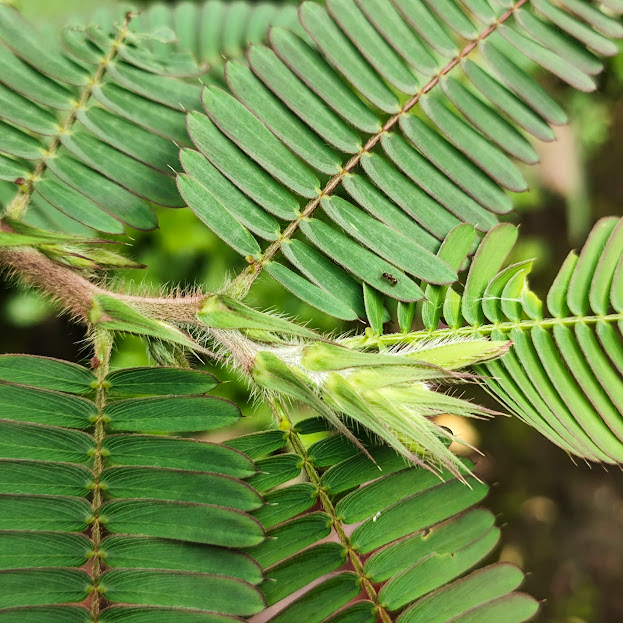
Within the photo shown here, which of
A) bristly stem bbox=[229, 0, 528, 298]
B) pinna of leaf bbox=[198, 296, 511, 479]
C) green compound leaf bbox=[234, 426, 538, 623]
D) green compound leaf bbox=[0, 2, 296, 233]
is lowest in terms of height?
green compound leaf bbox=[234, 426, 538, 623]

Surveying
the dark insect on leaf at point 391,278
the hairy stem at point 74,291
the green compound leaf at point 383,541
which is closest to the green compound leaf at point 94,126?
the hairy stem at point 74,291

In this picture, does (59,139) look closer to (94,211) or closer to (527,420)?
(94,211)

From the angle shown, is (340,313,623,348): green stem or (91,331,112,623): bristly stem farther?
(340,313,623,348): green stem

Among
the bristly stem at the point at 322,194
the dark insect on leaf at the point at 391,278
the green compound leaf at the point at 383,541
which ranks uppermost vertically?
the bristly stem at the point at 322,194

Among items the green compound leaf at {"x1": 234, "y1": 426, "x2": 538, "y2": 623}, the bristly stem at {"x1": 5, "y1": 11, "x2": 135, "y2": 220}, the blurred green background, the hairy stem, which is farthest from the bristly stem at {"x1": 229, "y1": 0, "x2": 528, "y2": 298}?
the blurred green background

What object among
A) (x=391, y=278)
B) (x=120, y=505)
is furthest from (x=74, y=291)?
(x=391, y=278)

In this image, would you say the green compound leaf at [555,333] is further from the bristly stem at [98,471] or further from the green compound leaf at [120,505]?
the bristly stem at [98,471]

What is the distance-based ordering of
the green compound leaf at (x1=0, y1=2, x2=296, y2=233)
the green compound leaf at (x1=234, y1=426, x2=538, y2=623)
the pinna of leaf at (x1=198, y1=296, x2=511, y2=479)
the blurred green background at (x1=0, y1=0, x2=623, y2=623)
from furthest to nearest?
the blurred green background at (x1=0, y1=0, x2=623, y2=623) < the green compound leaf at (x1=0, y1=2, x2=296, y2=233) < the green compound leaf at (x1=234, y1=426, x2=538, y2=623) < the pinna of leaf at (x1=198, y1=296, x2=511, y2=479)

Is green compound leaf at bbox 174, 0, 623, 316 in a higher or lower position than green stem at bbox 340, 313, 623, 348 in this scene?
higher

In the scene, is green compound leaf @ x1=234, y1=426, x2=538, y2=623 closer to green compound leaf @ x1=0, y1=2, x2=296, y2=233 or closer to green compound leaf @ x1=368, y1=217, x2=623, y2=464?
green compound leaf @ x1=368, y1=217, x2=623, y2=464
